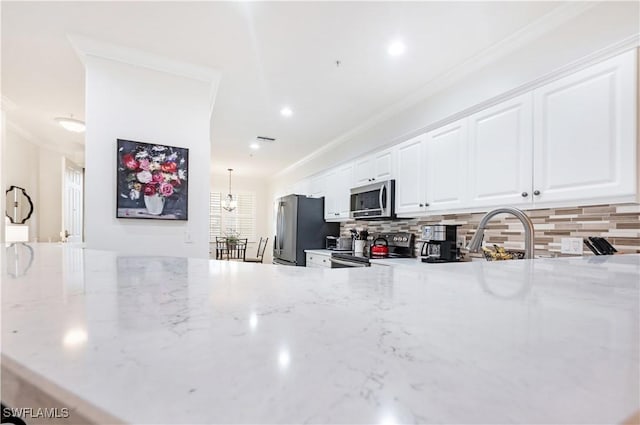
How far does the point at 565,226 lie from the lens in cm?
202

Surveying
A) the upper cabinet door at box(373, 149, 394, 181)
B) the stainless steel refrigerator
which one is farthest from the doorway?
the upper cabinet door at box(373, 149, 394, 181)

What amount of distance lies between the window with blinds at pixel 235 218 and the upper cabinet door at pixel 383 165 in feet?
16.2

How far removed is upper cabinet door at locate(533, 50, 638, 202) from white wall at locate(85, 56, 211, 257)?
2.49 metres

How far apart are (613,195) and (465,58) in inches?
55.6

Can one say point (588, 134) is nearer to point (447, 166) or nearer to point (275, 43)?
point (447, 166)

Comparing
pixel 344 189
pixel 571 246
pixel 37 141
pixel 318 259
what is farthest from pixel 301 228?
pixel 37 141

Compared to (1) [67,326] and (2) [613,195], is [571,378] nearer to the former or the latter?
(1) [67,326]

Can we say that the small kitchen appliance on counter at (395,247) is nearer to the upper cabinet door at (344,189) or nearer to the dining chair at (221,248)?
the upper cabinet door at (344,189)

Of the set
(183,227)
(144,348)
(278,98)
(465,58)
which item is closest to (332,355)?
(144,348)

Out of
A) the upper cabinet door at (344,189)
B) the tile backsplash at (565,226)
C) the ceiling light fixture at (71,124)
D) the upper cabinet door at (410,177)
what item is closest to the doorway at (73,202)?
the ceiling light fixture at (71,124)

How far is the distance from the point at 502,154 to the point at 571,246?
737mm

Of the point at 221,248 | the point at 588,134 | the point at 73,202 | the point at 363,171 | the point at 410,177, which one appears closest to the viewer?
the point at 588,134

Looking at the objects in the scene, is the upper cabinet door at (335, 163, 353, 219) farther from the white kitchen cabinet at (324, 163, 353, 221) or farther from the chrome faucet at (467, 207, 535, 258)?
the chrome faucet at (467, 207, 535, 258)

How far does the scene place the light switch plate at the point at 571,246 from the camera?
6.33 feet
